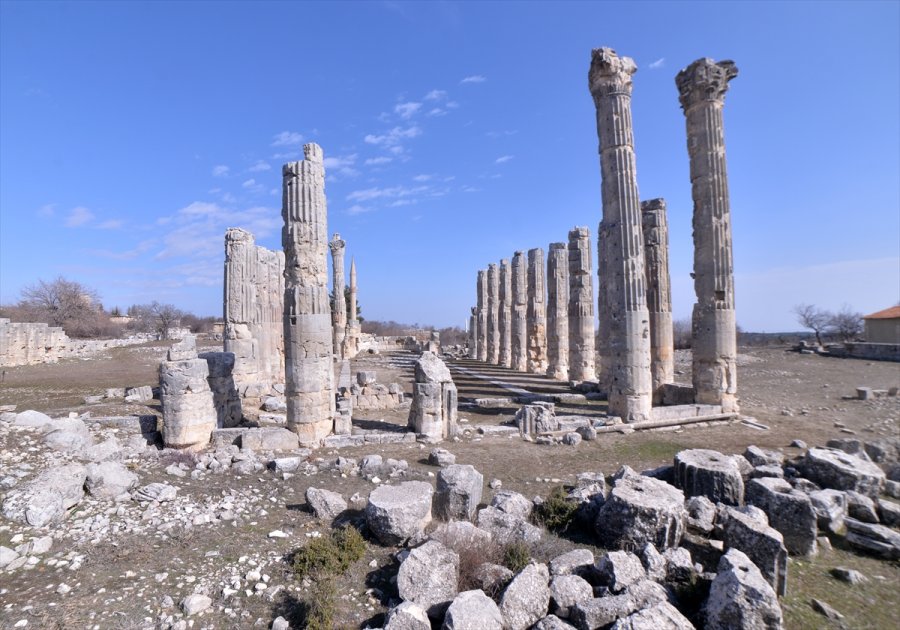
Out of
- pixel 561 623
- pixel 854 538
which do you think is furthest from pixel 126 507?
pixel 854 538

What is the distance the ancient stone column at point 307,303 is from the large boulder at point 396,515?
521 centimetres

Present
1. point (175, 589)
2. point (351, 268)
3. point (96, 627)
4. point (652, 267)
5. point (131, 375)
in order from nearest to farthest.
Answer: point (96, 627) < point (175, 589) < point (652, 267) < point (131, 375) < point (351, 268)

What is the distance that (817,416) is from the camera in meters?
12.4

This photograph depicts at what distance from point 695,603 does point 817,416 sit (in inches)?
466

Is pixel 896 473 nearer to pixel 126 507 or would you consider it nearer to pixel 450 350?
pixel 126 507

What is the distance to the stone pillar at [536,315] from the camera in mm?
24938

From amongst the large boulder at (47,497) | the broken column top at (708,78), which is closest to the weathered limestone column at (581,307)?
the broken column top at (708,78)

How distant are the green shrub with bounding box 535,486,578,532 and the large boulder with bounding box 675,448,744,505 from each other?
6.03 feet

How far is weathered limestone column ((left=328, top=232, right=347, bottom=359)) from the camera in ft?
97.4

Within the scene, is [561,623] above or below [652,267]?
below

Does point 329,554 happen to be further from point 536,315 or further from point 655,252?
point 536,315

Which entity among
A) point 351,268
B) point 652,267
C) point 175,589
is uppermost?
point 351,268

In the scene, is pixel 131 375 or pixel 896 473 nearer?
pixel 896 473

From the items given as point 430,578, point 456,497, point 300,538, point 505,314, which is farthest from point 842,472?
point 505,314
